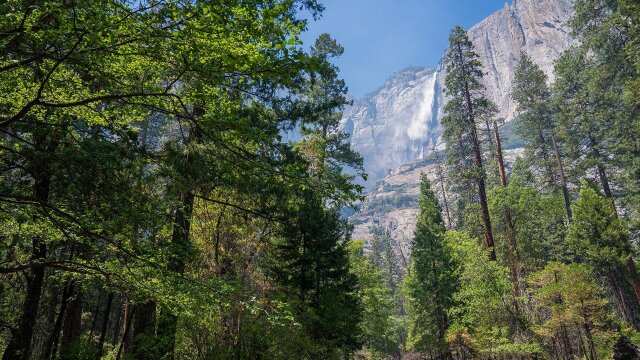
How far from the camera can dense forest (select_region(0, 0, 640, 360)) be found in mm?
3838

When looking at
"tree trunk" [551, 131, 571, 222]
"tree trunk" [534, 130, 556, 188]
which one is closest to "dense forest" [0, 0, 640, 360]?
"tree trunk" [534, 130, 556, 188]

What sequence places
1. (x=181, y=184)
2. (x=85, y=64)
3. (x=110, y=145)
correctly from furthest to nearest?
1. (x=181, y=184)
2. (x=110, y=145)
3. (x=85, y=64)

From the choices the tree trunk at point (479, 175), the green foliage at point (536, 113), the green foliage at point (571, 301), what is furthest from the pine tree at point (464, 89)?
the green foliage at point (536, 113)

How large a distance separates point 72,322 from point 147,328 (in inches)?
244

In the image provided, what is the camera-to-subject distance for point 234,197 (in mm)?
11289

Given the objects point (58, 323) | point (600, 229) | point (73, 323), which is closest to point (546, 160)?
point (600, 229)

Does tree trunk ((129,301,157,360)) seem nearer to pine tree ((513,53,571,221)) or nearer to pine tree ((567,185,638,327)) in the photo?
pine tree ((567,185,638,327))

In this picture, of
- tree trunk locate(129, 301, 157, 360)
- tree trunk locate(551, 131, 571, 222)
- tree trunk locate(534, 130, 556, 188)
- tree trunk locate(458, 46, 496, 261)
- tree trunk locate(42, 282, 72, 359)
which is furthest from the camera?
tree trunk locate(534, 130, 556, 188)

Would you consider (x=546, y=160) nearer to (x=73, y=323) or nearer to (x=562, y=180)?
(x=562, y=180)

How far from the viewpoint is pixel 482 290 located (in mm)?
17328

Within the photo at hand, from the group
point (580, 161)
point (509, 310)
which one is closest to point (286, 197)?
point (509, 310)

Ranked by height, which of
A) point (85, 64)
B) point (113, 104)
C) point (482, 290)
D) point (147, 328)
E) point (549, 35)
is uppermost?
point (549, 35)

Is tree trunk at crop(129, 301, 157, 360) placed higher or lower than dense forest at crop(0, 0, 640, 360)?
lower

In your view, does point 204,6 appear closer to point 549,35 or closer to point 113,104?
point 113,104
